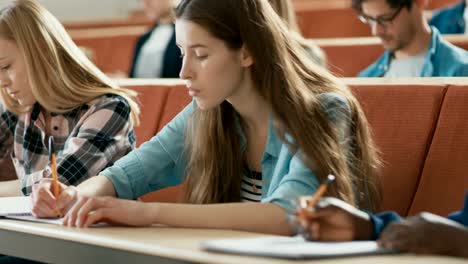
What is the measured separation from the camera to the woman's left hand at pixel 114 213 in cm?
167

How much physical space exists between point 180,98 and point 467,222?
1374mm

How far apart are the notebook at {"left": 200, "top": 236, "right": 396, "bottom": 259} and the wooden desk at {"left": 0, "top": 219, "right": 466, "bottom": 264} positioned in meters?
0.01

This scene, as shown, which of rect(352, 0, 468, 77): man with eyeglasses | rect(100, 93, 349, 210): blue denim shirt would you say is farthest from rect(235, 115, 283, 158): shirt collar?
rect(352, 0, 468, 77): man with eyeglasses

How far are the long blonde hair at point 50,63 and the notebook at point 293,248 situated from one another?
44.9 inches

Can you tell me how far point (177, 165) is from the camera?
2.18 m

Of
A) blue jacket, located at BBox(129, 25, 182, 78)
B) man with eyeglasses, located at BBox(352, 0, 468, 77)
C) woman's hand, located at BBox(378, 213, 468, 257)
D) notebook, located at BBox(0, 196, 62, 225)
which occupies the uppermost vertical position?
man with eyeglasses, located at BBox(352, 0, 468, 77)

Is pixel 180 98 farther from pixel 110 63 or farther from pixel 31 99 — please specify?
pixel 110 63

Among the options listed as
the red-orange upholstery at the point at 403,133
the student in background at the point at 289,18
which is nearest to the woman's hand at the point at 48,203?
the red-orange upholstery at the point at 403,133

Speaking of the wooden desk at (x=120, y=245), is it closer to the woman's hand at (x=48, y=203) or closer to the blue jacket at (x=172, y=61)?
the woman's hand at (x=48, y=203)

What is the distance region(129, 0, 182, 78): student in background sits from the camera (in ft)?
16.3

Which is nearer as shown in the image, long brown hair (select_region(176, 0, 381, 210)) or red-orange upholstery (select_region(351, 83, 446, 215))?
long brown hair (select_region(176, 0, 381, 210))

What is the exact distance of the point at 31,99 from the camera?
245 centimetres

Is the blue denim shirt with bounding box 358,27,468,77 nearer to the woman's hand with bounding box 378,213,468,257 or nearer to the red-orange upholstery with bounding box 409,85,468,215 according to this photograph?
the red-orange upholstery with bounding box 409,85,468,215

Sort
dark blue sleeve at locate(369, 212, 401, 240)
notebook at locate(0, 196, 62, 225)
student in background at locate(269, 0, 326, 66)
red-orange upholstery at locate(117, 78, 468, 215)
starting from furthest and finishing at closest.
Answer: student in background at locate(269, 0, 326, 66), red-orange upholstery at locate(117, 78, 468, 215), notebook at locate(0, 196, 62, 225), dark blue sleeve at locate(369, 212, 401, 240)
